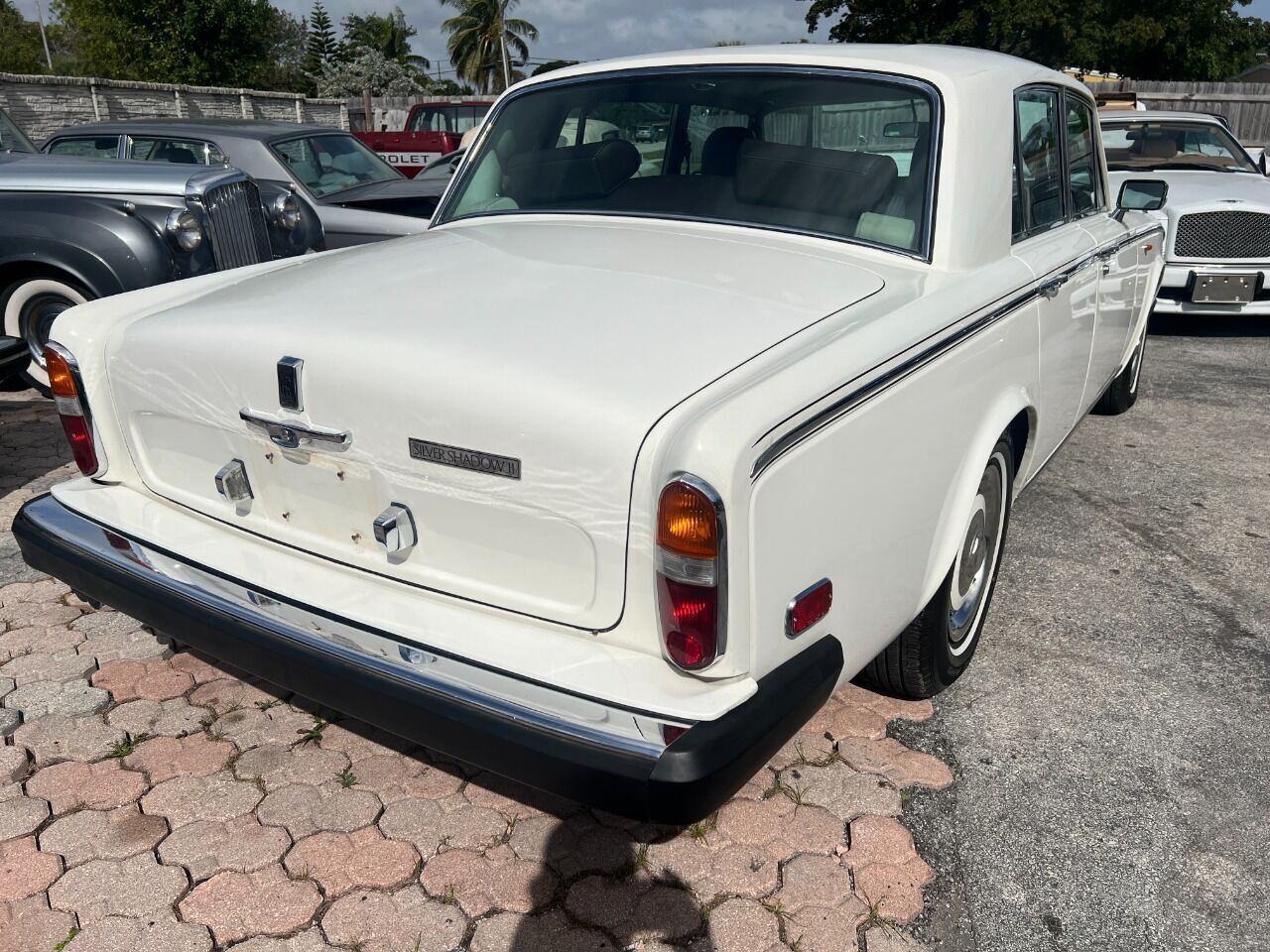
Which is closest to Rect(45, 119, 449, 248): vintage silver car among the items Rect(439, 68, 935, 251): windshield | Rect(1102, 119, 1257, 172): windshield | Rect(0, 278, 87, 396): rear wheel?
Rect(0, 278, 87, 396): rear wheel

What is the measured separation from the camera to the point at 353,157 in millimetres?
7801

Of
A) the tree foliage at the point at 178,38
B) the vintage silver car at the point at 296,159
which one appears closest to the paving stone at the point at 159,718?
the vintage silver car at the point at 296,159

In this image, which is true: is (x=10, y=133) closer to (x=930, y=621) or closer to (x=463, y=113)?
(x=930, y=621)

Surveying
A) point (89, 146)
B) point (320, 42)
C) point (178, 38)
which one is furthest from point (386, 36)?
point (89, 146)

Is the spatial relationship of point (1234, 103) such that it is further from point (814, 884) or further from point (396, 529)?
point (396, 529)

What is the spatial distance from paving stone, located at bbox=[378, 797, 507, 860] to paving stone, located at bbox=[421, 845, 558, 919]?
0.04m

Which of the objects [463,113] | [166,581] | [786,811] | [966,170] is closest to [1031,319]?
[966,170]

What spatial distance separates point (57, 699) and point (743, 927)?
6.86 ft

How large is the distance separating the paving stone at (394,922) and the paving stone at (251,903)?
72 mm

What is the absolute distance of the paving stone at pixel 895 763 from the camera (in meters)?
2.57

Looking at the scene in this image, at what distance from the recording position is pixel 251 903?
2.19m

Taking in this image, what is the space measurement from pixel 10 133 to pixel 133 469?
5406mm

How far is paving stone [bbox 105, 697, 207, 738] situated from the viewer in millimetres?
2779

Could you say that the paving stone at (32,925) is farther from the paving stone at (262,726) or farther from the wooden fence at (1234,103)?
the wooden fence at (1234,103)
